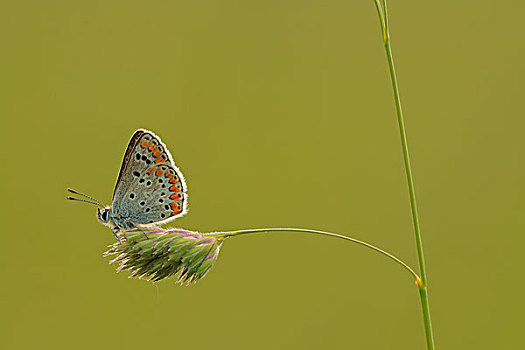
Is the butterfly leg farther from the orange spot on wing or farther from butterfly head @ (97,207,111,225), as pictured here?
the orange spot on wing

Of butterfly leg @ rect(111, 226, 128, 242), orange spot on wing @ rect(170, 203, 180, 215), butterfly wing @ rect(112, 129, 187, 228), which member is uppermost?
butterfly wing @ rect(112, 129, 187, 228)

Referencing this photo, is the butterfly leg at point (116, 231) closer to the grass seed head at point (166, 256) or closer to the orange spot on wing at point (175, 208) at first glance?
the grass seed head at point (166, 256)

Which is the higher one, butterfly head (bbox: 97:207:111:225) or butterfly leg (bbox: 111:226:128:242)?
butterfly head (bbox: 97:207:111:225)

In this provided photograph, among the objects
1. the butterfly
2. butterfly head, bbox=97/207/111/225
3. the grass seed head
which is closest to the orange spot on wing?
the butterfly

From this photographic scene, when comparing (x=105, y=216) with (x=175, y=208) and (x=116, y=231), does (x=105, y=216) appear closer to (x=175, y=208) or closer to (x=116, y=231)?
(x=116, y=231)

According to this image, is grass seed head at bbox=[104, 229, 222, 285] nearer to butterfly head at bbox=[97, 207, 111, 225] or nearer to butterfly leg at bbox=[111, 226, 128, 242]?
butterfly leg at bbox=[111, 226, 128, 242]

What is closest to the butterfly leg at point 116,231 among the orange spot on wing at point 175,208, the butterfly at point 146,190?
the butterfly at point 146,190

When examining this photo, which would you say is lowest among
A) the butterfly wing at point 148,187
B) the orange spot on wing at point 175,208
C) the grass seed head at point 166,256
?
the grass seed head at point 166,256

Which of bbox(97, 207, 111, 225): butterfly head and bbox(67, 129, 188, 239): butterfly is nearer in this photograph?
bbox(67, 129, 188, 239): butterfly

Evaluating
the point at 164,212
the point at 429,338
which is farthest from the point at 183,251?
the point at 429,338

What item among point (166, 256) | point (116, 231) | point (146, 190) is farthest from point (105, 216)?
point (166, 256)
